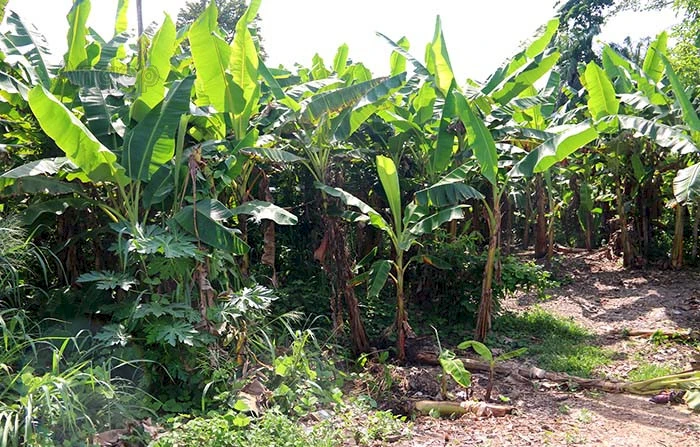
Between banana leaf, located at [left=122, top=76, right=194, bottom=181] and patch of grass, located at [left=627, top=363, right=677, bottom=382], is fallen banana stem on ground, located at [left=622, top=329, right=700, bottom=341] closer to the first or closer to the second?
patch of grass, located at [left=627, top=363, right=677, bottom=382]

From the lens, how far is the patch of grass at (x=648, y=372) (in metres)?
5.55

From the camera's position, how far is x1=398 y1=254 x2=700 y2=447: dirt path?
13.7 feet

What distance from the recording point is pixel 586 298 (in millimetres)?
9258

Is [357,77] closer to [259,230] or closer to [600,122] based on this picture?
[259,230]

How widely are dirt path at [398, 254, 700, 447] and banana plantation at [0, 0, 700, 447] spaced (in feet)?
0.11

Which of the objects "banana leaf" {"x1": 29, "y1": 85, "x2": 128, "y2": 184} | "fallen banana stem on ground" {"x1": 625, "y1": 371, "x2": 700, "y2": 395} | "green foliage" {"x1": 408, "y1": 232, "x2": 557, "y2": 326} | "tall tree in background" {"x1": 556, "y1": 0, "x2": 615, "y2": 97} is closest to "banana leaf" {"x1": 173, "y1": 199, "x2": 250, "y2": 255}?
"banana leaf" {"x1": 29, "y1": 85, "x2": 128, "y2": 184}

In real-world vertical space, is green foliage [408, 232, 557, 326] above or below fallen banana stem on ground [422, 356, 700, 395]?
above

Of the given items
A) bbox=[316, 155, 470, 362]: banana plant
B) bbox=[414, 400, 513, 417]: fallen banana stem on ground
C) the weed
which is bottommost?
the weed

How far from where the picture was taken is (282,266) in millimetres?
7195

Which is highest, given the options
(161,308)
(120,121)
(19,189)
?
(120,121)

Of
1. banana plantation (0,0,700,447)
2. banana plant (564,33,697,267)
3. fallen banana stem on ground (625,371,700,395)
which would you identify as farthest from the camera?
banana plant (564,33,697,267)

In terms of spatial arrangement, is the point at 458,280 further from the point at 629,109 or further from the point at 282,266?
the point at 629,109

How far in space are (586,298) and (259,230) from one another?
5.51m

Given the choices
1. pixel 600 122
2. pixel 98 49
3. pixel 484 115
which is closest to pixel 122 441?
pixel 98 49
